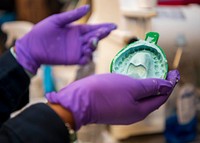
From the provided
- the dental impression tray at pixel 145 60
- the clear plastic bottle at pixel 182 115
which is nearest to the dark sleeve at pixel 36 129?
the dental impression tray at pixel 145 60

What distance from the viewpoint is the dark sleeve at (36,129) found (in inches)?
17.2

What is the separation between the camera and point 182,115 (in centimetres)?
93

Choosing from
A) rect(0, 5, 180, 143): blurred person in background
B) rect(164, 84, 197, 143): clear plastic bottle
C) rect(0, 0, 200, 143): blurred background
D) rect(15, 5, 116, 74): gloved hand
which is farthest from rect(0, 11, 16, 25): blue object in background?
rect(0, 5, 180, 143): blurred person in background

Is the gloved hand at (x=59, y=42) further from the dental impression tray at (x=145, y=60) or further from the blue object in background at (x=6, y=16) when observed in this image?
the blue object in background at (x=6, y=16)

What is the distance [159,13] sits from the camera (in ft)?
3.19

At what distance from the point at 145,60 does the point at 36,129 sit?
0.59 feet

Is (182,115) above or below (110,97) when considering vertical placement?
below

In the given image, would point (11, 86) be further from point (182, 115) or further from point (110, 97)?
point (182, 115)

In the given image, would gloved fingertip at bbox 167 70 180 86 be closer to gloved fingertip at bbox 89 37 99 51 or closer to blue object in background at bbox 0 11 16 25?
gloved fingertip at bbox 89 37 99 51

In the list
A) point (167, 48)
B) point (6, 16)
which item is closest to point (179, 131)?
point (167, 48)

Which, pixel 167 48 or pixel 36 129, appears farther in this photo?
pixel 167 48

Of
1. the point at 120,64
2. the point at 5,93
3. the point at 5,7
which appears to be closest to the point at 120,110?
the point at 120,64

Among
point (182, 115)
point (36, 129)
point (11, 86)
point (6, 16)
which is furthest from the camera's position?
point (6, 16)

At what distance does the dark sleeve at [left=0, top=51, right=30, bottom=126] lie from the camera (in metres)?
0.70
